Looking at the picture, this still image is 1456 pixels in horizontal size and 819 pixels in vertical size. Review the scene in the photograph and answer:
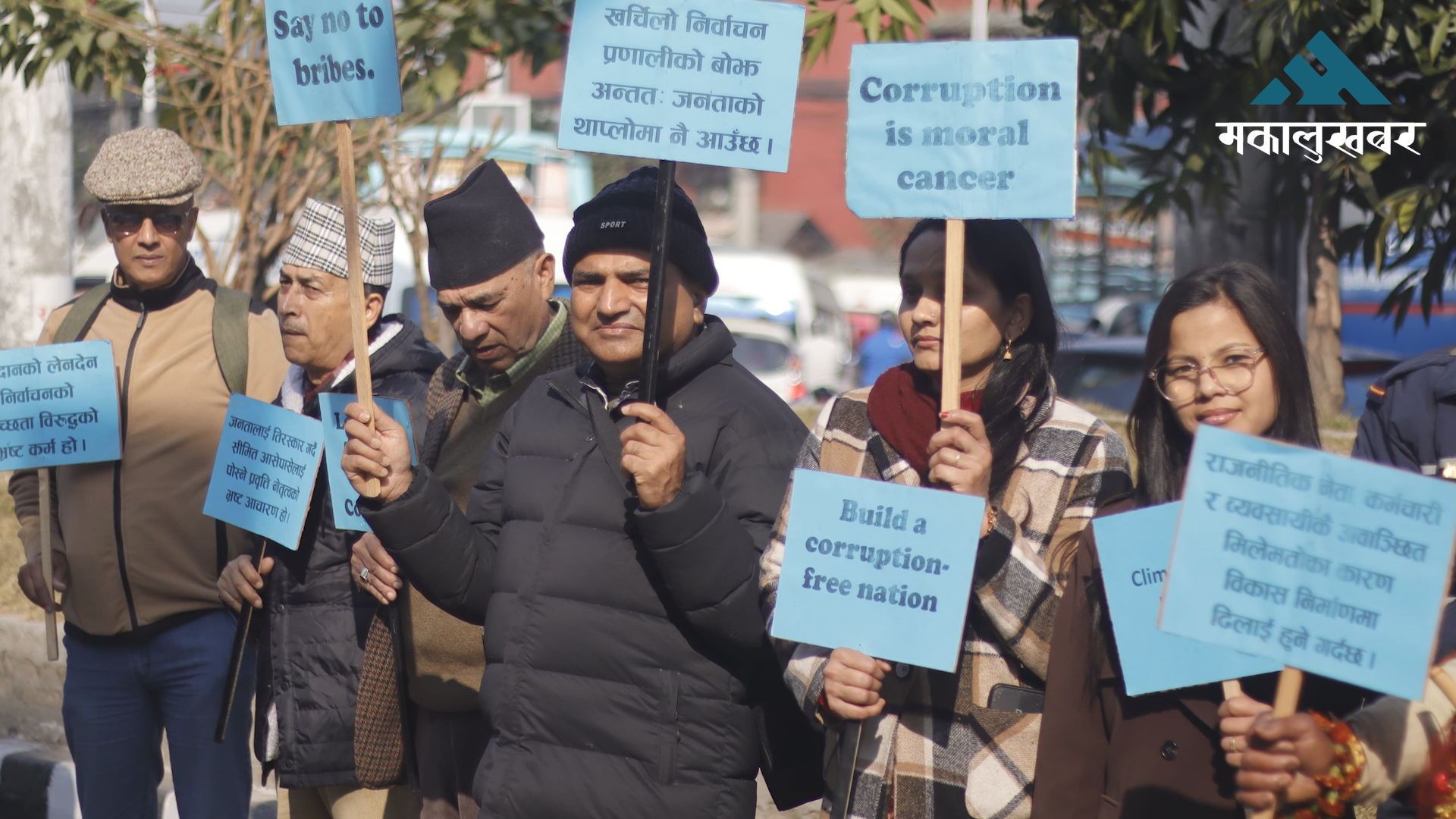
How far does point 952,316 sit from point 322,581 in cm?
177

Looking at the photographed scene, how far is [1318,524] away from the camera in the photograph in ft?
6.13

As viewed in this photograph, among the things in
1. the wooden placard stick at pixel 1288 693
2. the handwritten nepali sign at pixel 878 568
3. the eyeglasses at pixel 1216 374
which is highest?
the eyeglasses at pixel 1216 374

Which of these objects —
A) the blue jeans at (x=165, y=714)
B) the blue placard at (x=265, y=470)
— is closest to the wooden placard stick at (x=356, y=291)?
the blue placard at (x=265, y=470)

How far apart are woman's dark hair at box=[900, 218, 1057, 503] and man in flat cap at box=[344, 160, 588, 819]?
3.35ft

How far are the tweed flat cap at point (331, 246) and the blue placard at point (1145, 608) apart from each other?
192 centimetres

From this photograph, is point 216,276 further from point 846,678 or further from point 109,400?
point 846,678

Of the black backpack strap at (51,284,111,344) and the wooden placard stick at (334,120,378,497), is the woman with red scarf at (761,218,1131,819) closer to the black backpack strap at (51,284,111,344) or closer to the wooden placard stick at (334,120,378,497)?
the wooden placard stick at (334,120,378,497)

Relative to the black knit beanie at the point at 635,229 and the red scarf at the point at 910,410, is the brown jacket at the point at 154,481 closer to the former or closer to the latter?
the black knit beanie at the point at 635,229

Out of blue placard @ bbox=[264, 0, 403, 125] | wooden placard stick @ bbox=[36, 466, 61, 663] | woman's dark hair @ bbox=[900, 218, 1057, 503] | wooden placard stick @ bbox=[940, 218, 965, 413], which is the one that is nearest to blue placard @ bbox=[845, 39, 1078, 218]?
wooden placard stick @ bbox=[940, 218, 965, 413]

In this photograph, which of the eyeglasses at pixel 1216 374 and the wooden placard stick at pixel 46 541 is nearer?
the eyeglasses at pixel 1216 374

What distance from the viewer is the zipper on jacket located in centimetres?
366

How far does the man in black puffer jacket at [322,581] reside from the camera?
330cm

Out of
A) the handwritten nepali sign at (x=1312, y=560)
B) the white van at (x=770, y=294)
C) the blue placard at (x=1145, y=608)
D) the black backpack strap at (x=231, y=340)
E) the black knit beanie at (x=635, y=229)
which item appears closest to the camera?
the handwritten nepali sign at (x=1312, y=560)

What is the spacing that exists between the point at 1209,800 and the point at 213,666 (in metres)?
2.53
